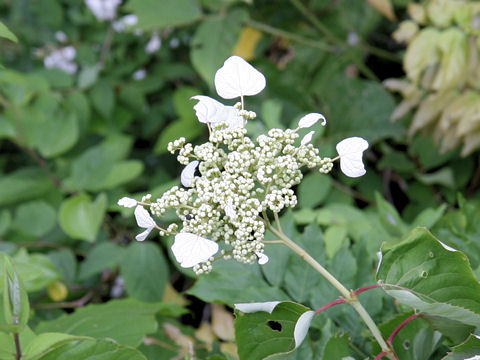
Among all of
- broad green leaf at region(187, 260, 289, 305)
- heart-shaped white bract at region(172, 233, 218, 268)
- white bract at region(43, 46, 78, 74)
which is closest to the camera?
heart-shaped white bract at region(172, 233, 218, 268)

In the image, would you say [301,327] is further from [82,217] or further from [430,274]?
[82,217]

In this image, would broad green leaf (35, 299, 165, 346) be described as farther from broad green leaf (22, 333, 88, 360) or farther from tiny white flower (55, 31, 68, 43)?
tiny white flower (55, 31, 68, 43)

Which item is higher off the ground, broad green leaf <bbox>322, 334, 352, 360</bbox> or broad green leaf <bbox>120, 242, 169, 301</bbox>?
broad green leaf <bbox>322, 334, 352, 360</bbox>

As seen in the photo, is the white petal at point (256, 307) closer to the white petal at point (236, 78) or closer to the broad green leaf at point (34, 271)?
the white petal at point (236, 78)

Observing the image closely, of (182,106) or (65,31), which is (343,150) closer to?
(182,106)

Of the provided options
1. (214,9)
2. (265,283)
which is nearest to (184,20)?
(214,9)

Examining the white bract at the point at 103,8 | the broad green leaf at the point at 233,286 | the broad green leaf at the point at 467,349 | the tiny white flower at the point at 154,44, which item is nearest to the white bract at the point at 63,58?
the white bract at the point at 103,8

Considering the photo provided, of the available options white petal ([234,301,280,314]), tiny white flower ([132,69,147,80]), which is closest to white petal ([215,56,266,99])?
white petal ([234,301,280,314])

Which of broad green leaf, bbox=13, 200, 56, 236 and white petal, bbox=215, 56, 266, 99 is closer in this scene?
white petal, bbox=215, 56, 266, 99

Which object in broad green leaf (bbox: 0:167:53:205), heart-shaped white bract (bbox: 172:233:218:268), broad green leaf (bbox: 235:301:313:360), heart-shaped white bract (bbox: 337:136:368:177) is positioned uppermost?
heart-shaped white bract (bbox: 337:136:368:177)
